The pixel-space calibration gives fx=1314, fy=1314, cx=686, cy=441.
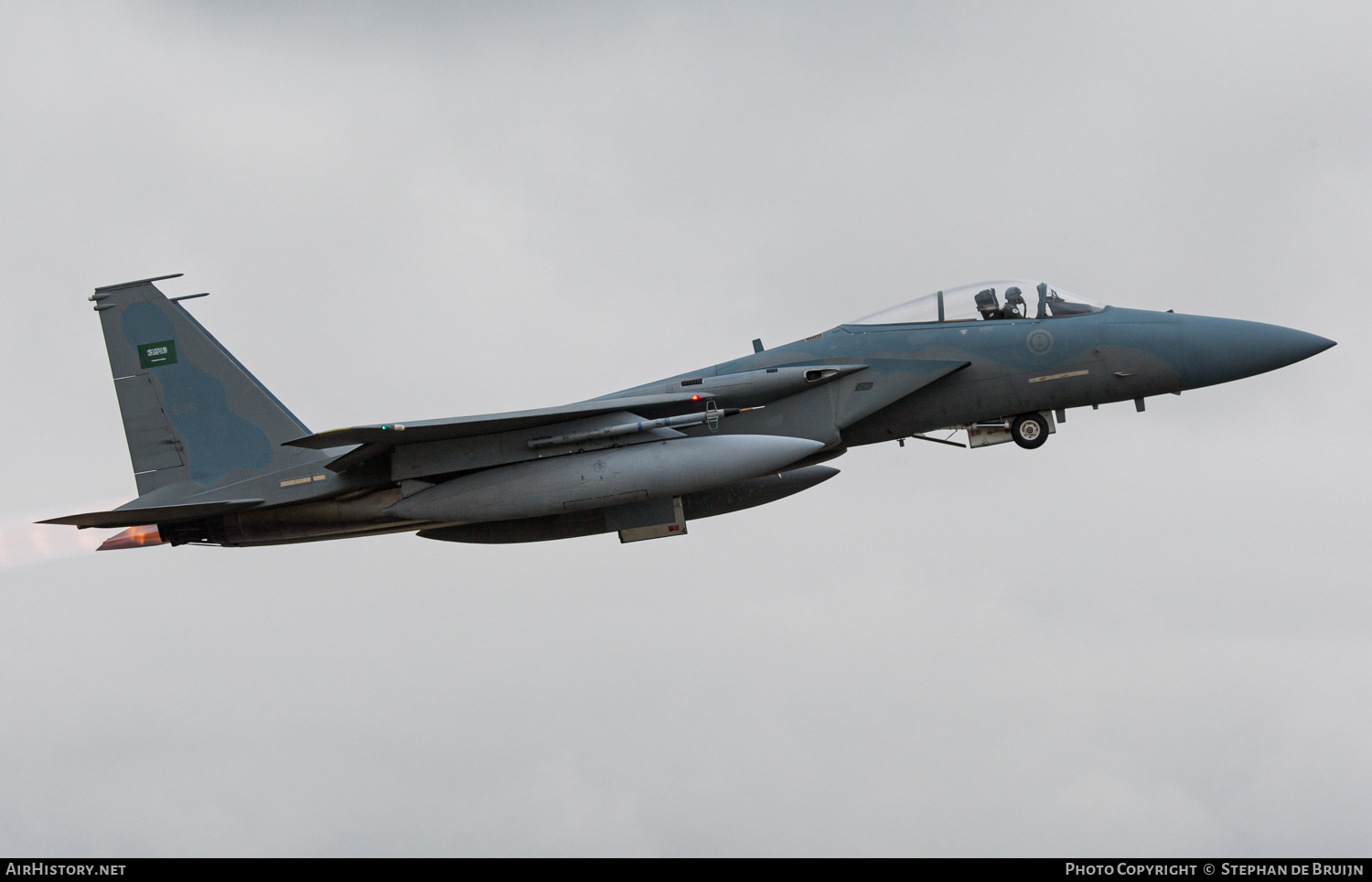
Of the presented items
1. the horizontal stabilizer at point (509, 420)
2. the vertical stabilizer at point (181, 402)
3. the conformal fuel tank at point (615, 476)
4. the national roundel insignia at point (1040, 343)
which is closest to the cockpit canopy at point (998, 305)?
the national roundel insignia at point (1040, 343)

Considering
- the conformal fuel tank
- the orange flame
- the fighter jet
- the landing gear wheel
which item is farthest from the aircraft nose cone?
the orange flame

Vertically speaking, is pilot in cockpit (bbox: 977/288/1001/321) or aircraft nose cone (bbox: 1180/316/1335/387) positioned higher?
pilot in cockpit (bbox: 977/288/1001/321)

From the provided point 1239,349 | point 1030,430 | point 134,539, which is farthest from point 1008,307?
point 134,539

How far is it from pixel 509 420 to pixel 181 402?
16.0 feet

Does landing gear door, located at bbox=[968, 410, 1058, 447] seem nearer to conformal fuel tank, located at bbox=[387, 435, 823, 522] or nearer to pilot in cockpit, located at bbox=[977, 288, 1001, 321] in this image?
pilot in cockpit, located at bbox=[977, 288, 1001, 321]

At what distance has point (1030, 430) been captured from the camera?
16.6 m

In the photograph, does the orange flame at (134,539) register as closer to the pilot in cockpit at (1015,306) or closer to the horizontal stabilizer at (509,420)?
the horizontal stabilizer at (509,420)

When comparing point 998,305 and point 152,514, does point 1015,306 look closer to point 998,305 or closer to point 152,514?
point 998,305

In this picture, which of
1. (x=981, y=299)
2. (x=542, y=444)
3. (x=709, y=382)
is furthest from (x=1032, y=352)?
(x=542, y=444)

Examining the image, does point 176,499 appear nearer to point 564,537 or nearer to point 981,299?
point 564,537

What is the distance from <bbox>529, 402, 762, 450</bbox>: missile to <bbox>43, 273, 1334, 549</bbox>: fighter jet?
0.03 m

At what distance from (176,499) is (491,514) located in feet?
14.5

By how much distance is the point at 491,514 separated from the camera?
15820mm

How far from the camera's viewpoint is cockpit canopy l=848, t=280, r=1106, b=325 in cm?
1641
